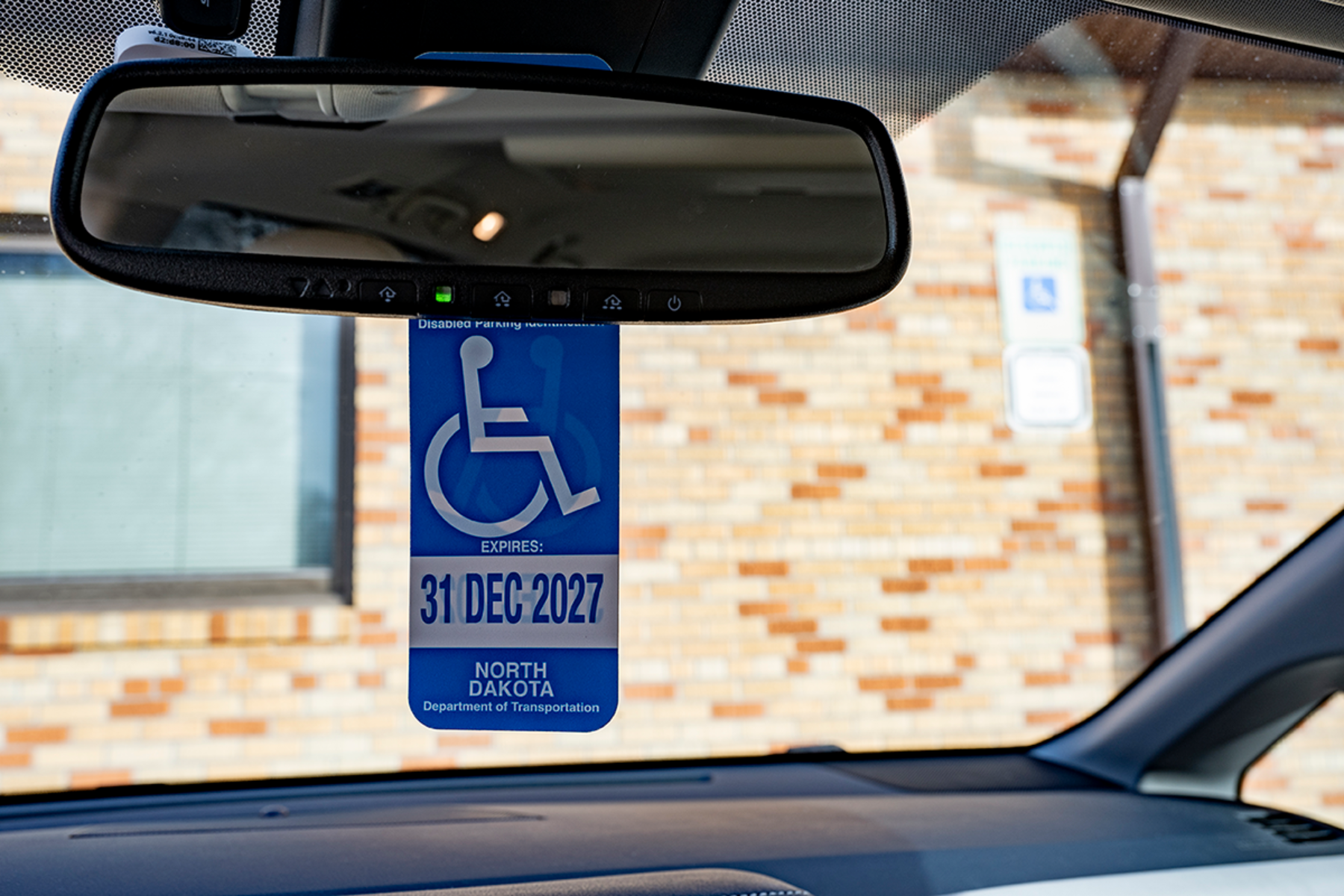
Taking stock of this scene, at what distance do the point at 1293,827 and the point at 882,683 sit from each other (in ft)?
7.27

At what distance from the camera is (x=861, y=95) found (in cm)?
158

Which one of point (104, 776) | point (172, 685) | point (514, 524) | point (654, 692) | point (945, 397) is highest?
point (945, 397)

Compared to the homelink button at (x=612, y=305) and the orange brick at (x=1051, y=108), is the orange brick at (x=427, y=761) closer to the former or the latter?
the homelink button at (x=612, y=305)

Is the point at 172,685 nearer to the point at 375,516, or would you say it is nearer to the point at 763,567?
the point at 375,516

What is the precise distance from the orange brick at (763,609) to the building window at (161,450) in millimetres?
1531

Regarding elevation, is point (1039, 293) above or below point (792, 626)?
above

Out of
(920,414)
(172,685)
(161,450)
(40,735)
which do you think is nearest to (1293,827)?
(920,414)

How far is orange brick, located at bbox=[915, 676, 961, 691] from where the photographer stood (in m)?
4.15

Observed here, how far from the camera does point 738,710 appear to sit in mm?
3963

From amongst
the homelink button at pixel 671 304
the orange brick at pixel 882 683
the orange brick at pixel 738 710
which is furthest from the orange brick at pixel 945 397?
the homelink button at pixel 671 304

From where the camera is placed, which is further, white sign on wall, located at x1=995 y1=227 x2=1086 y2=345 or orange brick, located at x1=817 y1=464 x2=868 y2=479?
white sign on wall, located at x1=995 y1=227 x2=1086 y2=345

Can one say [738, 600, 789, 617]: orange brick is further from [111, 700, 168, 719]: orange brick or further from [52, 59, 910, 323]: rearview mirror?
[52, 59, 910, 323]: rearview mirror

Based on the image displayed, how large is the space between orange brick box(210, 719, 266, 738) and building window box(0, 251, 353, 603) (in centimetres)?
44

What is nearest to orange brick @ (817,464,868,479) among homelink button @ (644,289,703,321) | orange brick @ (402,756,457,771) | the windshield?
the windshield
